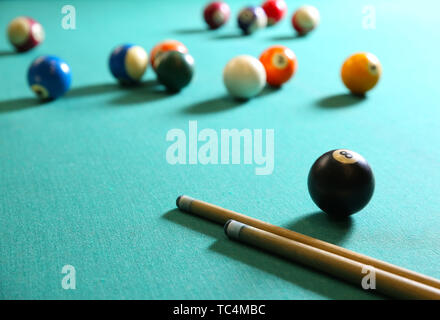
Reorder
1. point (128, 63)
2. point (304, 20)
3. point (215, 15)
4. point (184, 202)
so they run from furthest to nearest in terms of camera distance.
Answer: point (215, 15)
point (304, 20)
point (128, 63)
point (184, 202)

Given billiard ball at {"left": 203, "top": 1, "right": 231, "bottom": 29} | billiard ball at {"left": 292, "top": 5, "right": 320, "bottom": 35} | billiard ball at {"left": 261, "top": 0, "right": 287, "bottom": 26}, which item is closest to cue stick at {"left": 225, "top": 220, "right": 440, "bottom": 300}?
billiard ball at {"left": 292, "top": 5, "right": 320, "bottom": 35}

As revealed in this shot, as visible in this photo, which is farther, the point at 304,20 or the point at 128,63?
the point at 304,20

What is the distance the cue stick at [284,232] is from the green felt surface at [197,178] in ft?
0.16

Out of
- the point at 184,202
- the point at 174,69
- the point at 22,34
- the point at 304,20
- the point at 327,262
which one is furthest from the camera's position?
the point at 304,20

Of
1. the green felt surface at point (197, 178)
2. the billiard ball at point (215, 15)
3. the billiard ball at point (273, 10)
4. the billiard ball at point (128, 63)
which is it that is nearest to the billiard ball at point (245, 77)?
the green felt surface at point (197, 178)

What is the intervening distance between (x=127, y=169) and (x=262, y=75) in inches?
47.9

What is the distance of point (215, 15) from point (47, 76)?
7.75 feet

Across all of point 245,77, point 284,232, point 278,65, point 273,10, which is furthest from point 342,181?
point 273,10

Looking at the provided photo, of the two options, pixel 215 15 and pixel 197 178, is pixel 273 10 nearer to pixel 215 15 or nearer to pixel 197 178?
pixel 215 15

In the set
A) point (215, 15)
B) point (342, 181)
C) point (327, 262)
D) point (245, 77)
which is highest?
point (215, 15)

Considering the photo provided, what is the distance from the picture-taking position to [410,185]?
2201 millimetres

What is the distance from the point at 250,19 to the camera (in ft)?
15.7

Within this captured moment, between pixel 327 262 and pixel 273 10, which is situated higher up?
pixel 273 10
